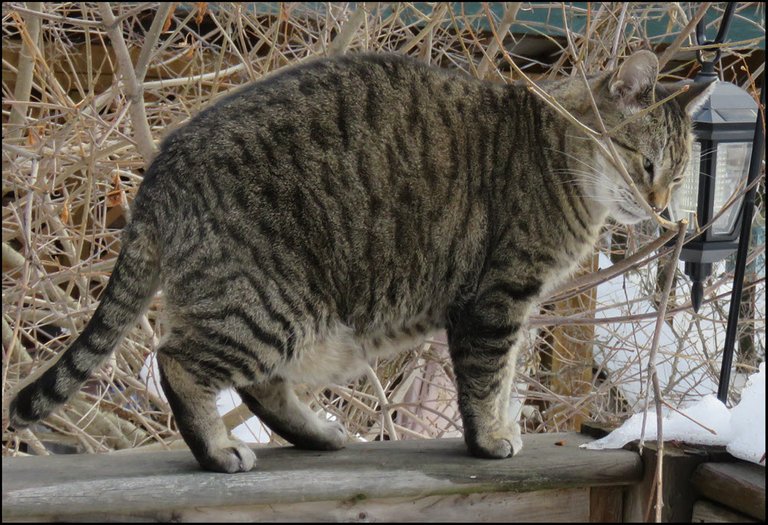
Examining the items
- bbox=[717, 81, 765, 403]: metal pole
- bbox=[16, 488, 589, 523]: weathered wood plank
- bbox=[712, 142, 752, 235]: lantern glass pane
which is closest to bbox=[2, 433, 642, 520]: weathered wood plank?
bbox=[16, 488, 589, 523]: weathered wood plank

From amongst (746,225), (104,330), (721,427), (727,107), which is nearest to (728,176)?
(727,107)

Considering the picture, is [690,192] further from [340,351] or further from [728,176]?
[340,351]

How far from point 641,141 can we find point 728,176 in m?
0.26

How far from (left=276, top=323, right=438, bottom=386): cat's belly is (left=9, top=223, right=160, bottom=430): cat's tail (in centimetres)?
41

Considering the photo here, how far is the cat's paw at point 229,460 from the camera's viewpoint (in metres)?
2.09

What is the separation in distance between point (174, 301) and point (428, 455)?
778 millimetres

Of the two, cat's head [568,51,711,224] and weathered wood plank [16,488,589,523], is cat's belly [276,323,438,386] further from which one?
cat's head [568,51,711,224]

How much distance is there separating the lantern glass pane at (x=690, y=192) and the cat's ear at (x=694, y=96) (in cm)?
11

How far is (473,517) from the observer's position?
207 cm

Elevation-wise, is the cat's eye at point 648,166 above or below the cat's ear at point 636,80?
below

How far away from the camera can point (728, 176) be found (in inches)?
94.3

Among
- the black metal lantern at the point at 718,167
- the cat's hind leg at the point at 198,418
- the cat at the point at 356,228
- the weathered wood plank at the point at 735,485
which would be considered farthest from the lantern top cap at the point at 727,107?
the cat's hind leg at the point at 198,418

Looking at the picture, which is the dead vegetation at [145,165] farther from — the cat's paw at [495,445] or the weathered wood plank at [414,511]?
the weathered wood plank at [414,511]

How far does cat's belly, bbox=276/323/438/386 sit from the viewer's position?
2326mm
